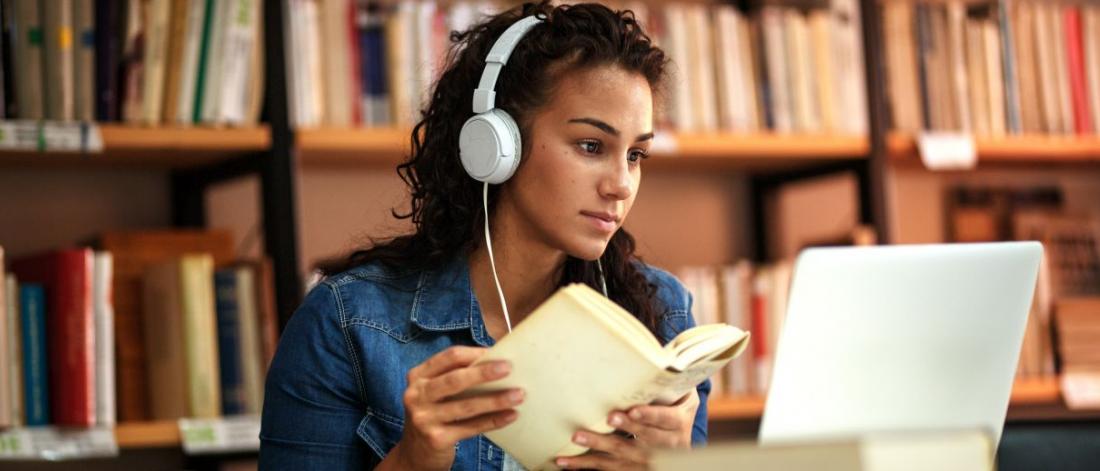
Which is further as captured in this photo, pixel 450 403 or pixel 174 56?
pixel 174 56

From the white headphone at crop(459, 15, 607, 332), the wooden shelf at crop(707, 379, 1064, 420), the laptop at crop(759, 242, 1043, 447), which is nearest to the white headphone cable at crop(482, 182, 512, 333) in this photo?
the white headphone at crop(459, 15, 607, 332)

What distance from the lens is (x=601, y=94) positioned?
152 cm

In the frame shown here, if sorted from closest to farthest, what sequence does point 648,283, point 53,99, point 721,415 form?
point 648,283 → point 53,99 → point 721,415

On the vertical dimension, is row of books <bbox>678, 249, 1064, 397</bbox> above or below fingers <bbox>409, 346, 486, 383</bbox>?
below

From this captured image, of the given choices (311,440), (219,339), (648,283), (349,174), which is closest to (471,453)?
(311,440)

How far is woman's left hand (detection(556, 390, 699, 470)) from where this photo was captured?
1188 millimetres

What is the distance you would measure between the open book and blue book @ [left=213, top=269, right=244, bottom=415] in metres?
1.03

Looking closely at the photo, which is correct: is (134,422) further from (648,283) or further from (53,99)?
(648,283)

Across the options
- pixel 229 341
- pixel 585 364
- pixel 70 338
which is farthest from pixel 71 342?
pixel 585 364

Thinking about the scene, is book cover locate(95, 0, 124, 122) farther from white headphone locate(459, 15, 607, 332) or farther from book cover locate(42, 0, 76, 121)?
white headphone locate(459, 15, 607, 332)

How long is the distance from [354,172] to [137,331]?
23.2 inches

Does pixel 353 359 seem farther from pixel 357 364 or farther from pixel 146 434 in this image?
pixel 146 434

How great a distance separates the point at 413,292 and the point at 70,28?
850 millimetres

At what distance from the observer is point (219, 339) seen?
2.16 meters
